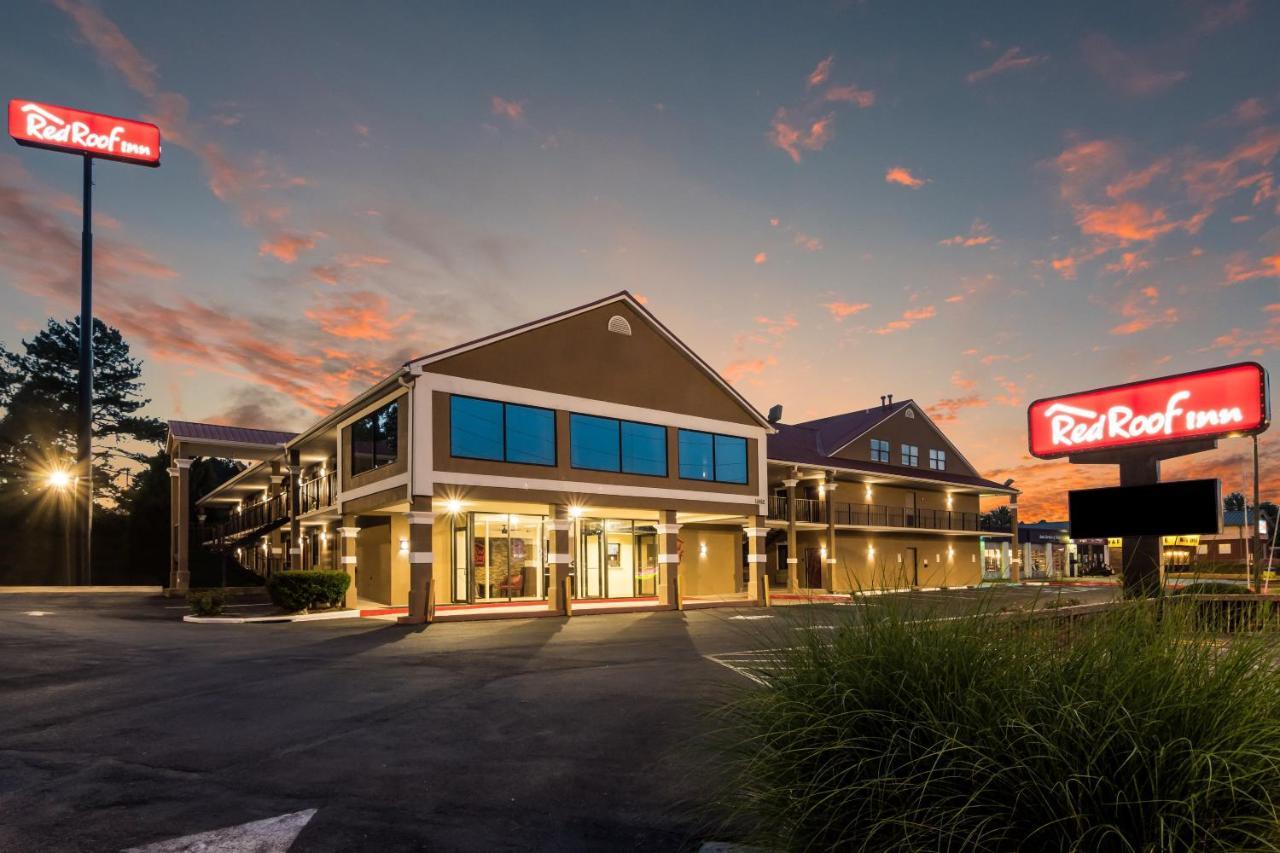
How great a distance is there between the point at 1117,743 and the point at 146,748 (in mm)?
8351

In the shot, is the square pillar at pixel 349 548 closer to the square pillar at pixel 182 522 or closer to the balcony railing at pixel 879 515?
the square pillar at pixel 182 522

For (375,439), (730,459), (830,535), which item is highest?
(375,439)

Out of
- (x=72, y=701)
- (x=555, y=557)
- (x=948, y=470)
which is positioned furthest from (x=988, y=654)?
(x=948, y=470)

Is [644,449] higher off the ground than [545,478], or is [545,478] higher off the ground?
[644,449]

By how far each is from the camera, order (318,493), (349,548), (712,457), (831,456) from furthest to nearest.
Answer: (831,456), (318,493), (712,457), (349,548)

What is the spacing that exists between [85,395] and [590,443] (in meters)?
25.1

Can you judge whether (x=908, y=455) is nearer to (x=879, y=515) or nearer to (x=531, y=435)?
(x=879, y=515)

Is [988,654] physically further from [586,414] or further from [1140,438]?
[586,414]

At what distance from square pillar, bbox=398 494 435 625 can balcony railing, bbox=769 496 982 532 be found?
827 inches

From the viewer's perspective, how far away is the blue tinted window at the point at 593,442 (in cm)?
2631

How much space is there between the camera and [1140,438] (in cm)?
1359

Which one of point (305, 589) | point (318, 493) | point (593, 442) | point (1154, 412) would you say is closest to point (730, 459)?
point (593, 442)

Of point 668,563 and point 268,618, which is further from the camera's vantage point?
point 668,563

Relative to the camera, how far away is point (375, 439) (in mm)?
26281
